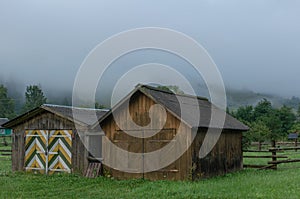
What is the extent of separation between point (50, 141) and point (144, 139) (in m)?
5.16

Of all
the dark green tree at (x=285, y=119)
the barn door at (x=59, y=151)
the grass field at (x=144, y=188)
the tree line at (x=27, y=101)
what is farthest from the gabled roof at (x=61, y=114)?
the tree line at (x=27, y=101)

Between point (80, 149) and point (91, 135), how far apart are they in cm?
85

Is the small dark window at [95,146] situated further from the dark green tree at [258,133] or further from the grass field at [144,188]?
the dark green tree at [258,133]

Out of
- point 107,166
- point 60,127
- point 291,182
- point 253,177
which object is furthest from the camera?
point 60,127

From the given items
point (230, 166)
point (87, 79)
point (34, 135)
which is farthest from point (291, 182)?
point (34, 135)

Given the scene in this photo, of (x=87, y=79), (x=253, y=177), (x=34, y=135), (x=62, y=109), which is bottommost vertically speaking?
(x=253, y=177)

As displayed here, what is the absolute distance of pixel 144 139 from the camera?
1773cm

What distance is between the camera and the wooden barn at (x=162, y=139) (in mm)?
16719

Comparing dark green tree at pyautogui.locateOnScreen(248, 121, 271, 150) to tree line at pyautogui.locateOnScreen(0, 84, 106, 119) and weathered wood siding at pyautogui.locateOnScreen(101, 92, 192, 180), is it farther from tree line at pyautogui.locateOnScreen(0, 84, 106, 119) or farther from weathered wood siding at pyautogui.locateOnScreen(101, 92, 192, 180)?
tree line at pyautogui.locateOnScreen(0, 84, 106, 119)

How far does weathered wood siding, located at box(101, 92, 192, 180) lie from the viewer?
1675cm

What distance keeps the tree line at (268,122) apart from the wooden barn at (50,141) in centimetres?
3050

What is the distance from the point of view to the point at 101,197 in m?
13.2

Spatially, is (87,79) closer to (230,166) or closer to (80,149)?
(80,149)

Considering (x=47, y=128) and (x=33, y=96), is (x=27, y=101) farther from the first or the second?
(x=47, y=128)
